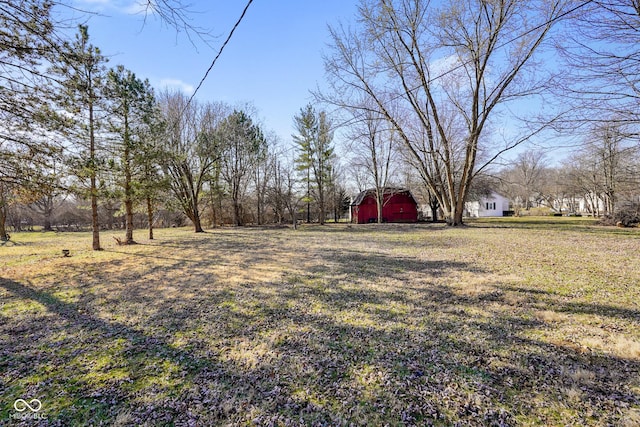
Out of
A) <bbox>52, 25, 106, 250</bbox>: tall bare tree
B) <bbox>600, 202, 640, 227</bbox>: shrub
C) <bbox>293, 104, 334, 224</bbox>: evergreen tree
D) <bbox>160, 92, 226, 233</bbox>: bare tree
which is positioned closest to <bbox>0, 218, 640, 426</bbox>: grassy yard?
<bbox>52, 25, 106, 250</bbox>: tall bare tree

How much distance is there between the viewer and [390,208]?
28.5 m

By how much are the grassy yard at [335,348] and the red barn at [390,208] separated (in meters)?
22.2

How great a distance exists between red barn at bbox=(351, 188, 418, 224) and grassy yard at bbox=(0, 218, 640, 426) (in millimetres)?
22190

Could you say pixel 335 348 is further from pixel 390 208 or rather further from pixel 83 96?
pixel 390 208

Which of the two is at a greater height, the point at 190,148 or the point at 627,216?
the point at 190,148

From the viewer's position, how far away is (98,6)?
2.96m

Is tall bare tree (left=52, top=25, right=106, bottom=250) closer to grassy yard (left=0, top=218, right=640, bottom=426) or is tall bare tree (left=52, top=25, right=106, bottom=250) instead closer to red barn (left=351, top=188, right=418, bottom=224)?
grassy yard (left=0, top=218, right=640, bottom=426)

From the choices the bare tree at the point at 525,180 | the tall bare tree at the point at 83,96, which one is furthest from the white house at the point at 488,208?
the tall bare tree at the point at 83,96

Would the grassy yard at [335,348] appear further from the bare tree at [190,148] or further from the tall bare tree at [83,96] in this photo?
the bare tree at [190,148]

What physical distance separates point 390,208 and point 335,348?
26514mm

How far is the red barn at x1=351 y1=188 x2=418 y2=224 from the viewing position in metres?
28.3

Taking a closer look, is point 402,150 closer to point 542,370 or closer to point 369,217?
point 369,217

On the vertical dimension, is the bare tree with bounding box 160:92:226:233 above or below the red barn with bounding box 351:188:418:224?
above

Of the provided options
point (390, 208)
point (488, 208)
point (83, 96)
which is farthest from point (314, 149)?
point (488, 208)
